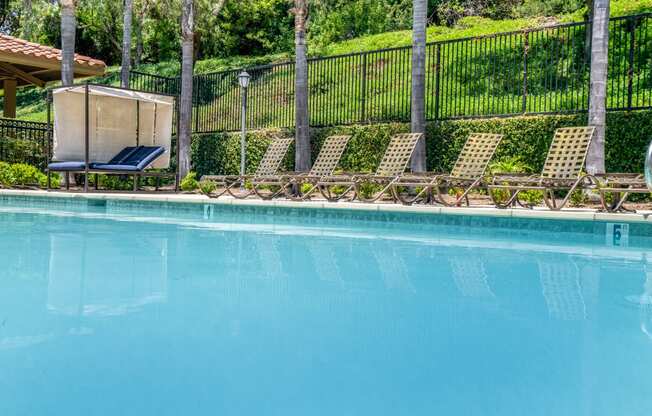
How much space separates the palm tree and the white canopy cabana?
84cm

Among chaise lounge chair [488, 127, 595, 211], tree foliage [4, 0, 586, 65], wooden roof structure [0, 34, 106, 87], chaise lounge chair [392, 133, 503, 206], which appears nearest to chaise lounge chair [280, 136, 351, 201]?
chaise lounge chair [392, 133, 503, 206]

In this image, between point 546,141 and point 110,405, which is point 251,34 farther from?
point 110,405

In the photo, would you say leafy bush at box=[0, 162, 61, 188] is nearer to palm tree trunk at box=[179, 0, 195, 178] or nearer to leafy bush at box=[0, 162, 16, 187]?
leafy bush at box=[0, 162, 16, 187]

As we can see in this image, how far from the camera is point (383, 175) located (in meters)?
9.54

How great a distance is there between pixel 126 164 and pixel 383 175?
16.4 feet

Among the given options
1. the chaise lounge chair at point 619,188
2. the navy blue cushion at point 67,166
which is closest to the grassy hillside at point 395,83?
the chaise lounge chair at point 619,188

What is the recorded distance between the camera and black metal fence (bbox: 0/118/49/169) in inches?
561

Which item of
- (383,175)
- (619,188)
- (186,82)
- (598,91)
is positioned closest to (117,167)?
(186,82)

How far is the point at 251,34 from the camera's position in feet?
91.5

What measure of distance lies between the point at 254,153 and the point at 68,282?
1000 cm

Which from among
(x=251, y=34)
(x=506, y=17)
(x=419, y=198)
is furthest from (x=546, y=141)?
(x=251, y=34)

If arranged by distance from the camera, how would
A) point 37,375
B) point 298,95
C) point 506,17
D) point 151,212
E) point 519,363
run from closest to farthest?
1. point 37,375
2. point 519,363
3. point 151,212
4. point 298,95
5. point 506,17

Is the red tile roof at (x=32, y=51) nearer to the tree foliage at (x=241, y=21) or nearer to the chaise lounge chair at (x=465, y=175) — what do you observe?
the tree foliage at (x=241, y=21)

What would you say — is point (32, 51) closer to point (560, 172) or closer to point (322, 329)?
point (560, 172)
